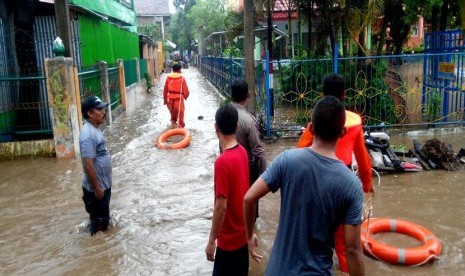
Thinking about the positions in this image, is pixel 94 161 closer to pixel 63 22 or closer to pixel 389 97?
pixel 63 22

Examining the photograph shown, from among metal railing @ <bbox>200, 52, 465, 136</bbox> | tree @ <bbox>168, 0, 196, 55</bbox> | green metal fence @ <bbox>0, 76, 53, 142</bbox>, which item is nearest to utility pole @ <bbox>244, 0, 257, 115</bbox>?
metal railing @ <bbox>200, 52, 465, 136</bbox>

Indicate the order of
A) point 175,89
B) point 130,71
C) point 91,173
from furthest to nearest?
point 130,71 < point 175,89 < point 91,173

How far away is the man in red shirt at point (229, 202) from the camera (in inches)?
123

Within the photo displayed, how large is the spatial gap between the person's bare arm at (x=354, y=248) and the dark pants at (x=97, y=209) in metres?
3.43

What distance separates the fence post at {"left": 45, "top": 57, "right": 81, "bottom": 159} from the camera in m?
8.99

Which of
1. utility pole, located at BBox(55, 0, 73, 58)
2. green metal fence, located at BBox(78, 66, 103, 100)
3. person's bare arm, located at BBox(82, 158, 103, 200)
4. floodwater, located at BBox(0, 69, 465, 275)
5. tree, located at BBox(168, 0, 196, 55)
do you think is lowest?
floodwater, located at BBox(0, 69, 465, 275)

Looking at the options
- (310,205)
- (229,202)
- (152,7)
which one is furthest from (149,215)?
(152,7)

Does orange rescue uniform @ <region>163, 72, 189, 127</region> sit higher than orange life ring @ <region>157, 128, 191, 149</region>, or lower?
higher

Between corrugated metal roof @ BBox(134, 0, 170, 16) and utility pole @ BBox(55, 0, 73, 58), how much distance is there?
51.8 metres

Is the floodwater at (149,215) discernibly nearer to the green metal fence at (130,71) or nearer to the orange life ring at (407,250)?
the orange life ring at (407,250)

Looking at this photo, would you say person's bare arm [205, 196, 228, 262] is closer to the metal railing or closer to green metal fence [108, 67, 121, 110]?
the metal railing

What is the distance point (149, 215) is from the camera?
19.7ft

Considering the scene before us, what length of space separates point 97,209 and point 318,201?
3.52 m

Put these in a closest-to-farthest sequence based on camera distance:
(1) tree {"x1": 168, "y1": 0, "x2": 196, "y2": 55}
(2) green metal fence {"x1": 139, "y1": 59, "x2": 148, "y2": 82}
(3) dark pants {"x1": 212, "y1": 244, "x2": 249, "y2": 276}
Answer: (3) dark pants {"x1": 212, "y1": 244, "x2": 249, "y2": 276}
(2) green metal fence {"x1": 139, "y1": 59, "x2": 148, "y2": 82}
(1) tree {"x1": 168, "y1": 0, "x2": 196, "y2": 55}
